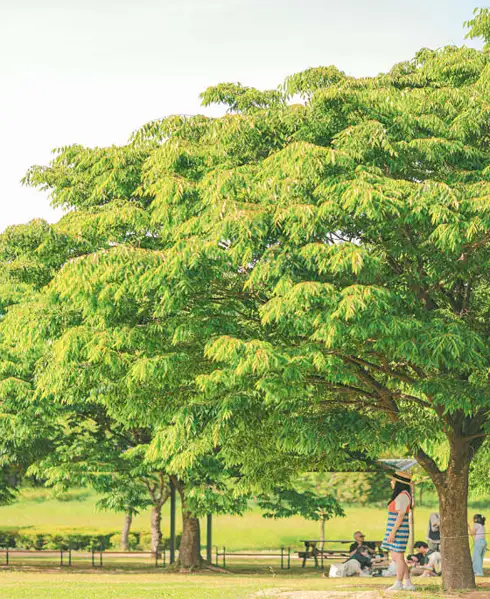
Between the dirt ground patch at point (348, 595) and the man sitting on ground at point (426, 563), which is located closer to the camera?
the dirt ground patch at point (348, 595)

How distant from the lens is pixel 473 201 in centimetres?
1288

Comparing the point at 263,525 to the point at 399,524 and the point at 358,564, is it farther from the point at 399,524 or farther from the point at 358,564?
the point at 399,524

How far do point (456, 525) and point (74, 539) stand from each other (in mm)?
30588

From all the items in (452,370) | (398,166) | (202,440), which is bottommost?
(202,440)

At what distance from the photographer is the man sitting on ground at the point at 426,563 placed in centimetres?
2325

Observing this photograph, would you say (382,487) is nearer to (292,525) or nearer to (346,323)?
(292,525)

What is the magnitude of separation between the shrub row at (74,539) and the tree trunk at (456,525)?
26.7 metres

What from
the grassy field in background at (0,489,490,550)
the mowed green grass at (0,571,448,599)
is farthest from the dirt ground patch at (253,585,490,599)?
the grassy field in background at (0,489,490,550)

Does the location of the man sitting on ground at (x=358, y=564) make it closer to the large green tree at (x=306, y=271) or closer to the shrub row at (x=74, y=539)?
the large green tree at (x=306, y=271)

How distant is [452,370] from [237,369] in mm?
4902

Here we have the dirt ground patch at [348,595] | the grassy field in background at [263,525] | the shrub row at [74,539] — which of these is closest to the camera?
the dirt ground patch at [348,595]

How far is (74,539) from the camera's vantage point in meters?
44.8

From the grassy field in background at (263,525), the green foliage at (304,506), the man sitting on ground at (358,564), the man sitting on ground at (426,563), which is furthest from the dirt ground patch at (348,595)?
the grassy field in background at (263,525)

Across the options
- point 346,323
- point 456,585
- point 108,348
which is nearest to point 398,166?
point 346,323
